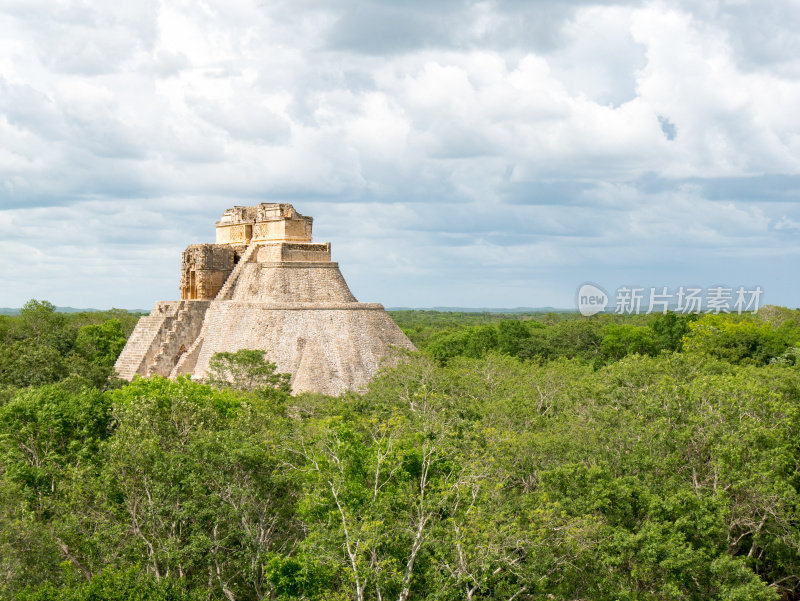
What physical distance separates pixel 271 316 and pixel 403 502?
2119 centimetres

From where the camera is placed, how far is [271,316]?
34969 millimetres

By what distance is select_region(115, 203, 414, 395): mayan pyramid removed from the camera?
3366 cm

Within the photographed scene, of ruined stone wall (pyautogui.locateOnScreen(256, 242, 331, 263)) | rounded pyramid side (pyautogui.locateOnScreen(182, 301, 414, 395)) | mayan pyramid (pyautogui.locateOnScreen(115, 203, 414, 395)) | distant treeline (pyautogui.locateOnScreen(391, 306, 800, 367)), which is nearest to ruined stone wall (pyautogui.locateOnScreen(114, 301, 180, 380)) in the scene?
mayan pyramid (pyautogui.locateOnScreen(115, 203, 414, 395))

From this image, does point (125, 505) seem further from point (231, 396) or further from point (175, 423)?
point (231, 396)

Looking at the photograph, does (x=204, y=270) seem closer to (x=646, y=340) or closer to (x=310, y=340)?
(x=310, y=340)

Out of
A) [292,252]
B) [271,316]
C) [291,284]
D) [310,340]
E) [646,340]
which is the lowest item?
[310,340]

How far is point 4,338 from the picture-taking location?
5281 centimetres

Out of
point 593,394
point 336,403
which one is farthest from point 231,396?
point 593,394

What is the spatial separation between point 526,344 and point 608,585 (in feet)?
148

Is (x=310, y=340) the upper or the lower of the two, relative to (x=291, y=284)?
lower

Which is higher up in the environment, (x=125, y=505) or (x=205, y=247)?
(x=205, y=247)

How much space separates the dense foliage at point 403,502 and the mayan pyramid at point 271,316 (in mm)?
11589

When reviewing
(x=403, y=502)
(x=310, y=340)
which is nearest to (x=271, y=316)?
(x=310, y=340)

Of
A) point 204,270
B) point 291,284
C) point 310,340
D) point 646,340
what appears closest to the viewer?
point 310,340
